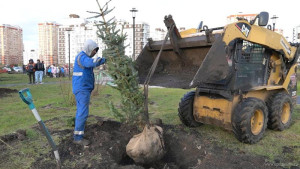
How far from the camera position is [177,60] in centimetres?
545

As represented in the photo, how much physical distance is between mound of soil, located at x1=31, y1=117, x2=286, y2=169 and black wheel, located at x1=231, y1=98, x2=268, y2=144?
0.40m

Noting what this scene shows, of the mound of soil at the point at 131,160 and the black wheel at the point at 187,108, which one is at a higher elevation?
the black wheel at the point at 187,108

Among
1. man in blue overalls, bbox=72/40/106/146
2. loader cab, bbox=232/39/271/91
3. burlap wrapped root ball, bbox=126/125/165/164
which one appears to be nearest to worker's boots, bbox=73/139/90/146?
man in blue overalls, bbox=72/40/106/146

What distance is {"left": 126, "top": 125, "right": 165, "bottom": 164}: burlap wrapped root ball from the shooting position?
3791 mm

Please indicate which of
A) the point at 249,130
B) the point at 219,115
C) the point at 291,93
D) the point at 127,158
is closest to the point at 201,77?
the point at 219,115

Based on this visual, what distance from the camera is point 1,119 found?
6.44 metres

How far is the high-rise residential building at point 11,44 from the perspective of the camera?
228ft

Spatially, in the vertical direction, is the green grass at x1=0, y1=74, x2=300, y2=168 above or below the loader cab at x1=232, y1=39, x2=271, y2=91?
below

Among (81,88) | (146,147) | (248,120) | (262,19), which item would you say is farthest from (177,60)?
(146,147)

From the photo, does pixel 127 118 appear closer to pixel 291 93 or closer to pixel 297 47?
pixel 291 93

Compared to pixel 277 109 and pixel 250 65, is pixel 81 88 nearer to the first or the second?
pixel 250 65

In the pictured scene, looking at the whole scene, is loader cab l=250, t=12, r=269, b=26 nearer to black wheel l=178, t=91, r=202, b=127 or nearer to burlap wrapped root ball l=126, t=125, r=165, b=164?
black wheel l=178, t=91, r=202, b=127

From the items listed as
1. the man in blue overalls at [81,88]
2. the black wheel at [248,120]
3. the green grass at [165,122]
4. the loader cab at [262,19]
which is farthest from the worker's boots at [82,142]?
the loader cab at [262,19]

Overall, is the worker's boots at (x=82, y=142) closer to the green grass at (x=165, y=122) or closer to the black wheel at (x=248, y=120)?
the green grass at (x=165, y=122)
